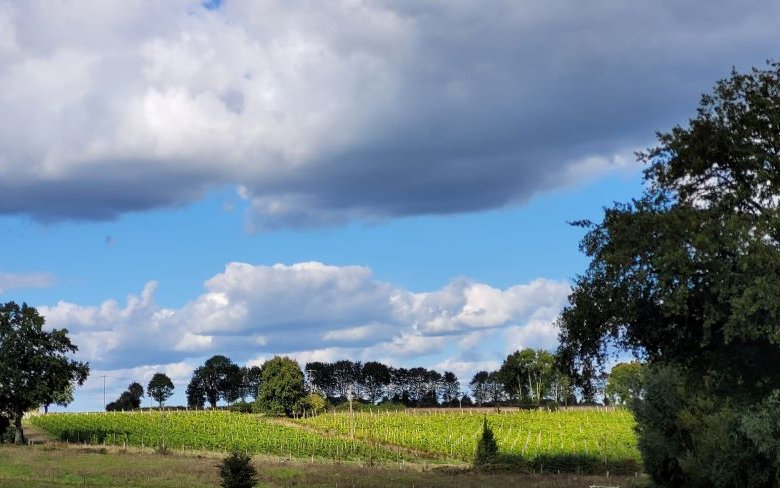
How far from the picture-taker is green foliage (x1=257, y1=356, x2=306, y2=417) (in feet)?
502

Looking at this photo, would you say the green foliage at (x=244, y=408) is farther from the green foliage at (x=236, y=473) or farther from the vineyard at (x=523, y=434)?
the green foliage at (x=236, y=473)

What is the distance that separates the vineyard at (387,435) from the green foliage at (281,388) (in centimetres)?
1096

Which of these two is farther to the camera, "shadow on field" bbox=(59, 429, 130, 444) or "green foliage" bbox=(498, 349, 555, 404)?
"green foliage" bbox=(498, 349, 555, 404)

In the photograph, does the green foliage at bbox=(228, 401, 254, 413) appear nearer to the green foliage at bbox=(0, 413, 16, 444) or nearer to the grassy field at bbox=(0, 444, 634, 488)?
the green foliage at bbox=(0, 413, 16, 444)

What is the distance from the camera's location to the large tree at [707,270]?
842 inches

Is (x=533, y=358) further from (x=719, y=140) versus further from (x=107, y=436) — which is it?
(x=719, y=140)

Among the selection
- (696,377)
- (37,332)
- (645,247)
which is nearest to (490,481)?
(696,377)

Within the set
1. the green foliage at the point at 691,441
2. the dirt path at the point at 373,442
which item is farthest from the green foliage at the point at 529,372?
the green foliage at the point at 691,441

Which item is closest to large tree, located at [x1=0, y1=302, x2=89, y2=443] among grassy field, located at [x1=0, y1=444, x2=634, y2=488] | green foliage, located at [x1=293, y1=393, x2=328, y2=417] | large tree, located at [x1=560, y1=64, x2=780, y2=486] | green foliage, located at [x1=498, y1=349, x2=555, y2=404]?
grassy field, located at [x1=0, y1=444, x2=634, y2=488]

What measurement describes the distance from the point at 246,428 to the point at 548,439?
44275mm

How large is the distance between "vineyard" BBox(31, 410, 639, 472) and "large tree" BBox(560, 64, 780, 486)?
53.2 m

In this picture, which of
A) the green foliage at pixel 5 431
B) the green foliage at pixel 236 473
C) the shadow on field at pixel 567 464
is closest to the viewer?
the green foliage at pixel 236 473

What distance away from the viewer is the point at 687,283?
72.5 feet

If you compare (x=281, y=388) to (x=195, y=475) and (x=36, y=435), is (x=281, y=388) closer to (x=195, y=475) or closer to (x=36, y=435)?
(x=36, y=435)
